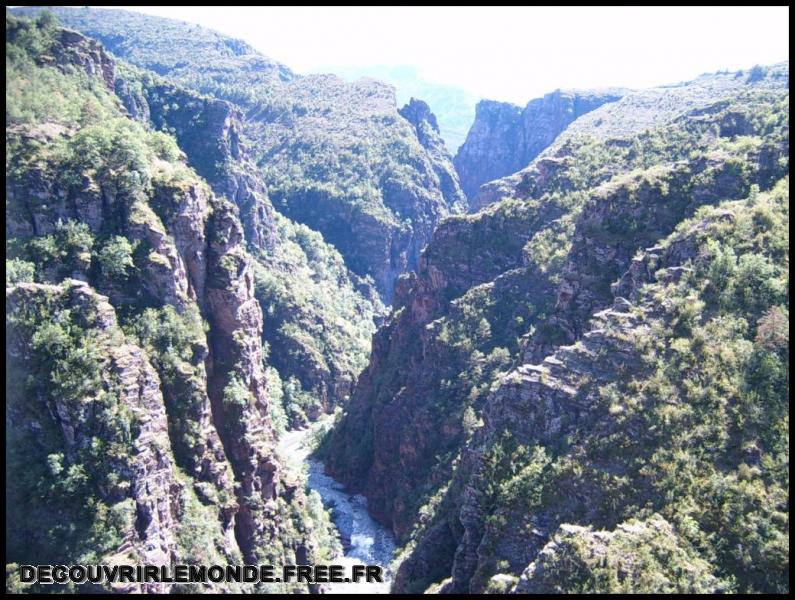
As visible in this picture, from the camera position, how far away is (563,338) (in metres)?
62.9

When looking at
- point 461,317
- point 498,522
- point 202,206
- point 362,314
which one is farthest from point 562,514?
point 362,314

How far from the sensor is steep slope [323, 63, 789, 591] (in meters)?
52.9

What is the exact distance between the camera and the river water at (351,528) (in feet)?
243

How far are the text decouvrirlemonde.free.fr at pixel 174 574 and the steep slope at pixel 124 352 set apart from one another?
3.05 ft

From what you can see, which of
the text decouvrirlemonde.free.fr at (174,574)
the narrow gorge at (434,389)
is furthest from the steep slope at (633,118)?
the text decouvrirlemonde.free.fr at (174,574)

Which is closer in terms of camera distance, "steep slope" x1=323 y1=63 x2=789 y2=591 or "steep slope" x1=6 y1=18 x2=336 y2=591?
"steep slope" x1=6 y1=18 x2=336 y2=591

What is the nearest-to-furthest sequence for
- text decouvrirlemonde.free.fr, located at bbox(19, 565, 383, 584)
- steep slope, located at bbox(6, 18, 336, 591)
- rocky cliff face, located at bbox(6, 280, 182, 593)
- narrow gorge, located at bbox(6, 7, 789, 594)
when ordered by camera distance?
narrow gorge, located at bbox(6, 7, 789, 594) → text decouvrirlemonde.free.fr, located at bbox(19, 565, 383, 584) → rocky cliff face, located at bbox(6, 280, 182, 593) → steep slope, located at bbox(6, 18, 336, 591)

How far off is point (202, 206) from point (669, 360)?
1962 inches

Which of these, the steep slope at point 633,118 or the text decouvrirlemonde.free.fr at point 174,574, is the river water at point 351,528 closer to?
the text decouvrirlemonde.free.fr at point 174,574

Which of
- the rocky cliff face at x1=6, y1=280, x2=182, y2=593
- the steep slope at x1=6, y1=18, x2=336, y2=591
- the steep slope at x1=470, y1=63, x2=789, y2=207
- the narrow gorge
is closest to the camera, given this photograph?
the narrow gorge

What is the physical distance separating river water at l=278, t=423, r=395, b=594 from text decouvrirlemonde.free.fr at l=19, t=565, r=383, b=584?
5.12 metres

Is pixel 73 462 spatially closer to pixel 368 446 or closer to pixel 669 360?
pixel 669 360

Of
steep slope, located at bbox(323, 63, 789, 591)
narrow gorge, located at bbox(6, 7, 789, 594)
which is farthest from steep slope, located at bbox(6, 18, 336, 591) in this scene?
steep slope, located at bbox(323, 63, 789, 591)

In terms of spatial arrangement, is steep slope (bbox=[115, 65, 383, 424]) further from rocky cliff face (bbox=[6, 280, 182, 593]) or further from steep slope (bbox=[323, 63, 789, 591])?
rocky cliff face (bbox=[6, 280, 182, 593])
